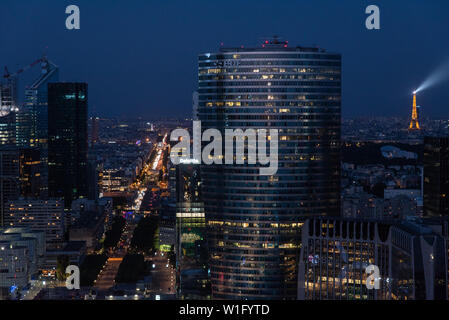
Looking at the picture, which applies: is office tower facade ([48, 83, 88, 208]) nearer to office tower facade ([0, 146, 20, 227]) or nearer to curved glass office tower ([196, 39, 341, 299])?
office tower facade ([0, 146, 20, 227])

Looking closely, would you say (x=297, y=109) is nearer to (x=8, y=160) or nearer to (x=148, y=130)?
(x=8, y=160)

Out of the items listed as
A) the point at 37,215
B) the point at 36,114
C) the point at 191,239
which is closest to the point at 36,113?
the point at 36,114

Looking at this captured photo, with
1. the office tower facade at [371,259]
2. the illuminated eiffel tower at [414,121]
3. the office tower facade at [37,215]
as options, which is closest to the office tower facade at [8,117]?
the office tower facade at [37,215]

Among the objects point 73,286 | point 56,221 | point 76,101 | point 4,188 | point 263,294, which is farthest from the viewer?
point 76,101

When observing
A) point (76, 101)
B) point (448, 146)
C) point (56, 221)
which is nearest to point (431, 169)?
point (448, 146)

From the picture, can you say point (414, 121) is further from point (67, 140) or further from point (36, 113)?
point (36, 113)

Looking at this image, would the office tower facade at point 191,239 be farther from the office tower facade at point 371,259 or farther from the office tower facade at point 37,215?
the office tower facade at point 37,215

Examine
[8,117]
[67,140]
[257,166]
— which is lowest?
[257,166]
